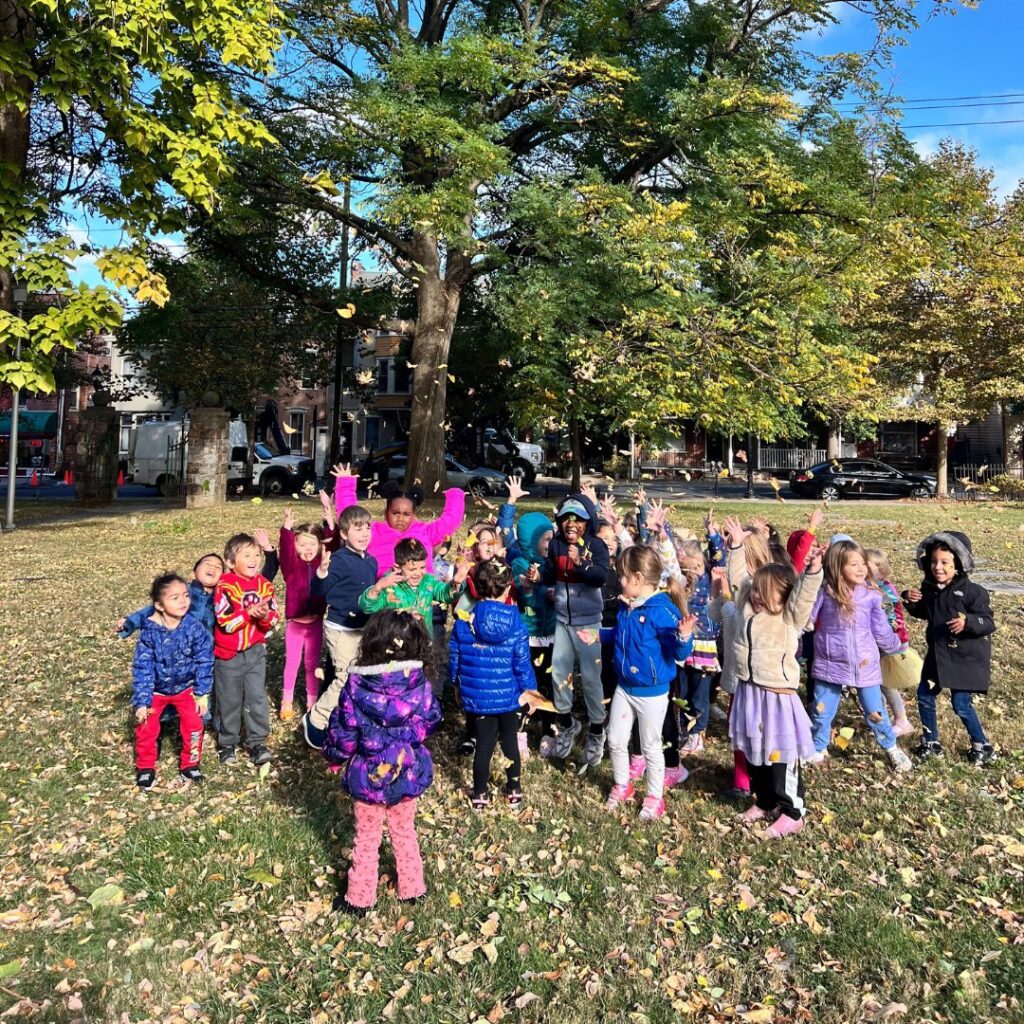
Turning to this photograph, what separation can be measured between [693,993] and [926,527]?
16.5m

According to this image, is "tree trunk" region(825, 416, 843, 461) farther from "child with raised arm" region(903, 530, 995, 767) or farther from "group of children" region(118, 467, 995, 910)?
"group of children" region(118, 467, 995, 910)

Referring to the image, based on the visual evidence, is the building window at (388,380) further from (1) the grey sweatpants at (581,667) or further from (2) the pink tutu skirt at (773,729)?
(2) the pink tutu skirt at (773,729)

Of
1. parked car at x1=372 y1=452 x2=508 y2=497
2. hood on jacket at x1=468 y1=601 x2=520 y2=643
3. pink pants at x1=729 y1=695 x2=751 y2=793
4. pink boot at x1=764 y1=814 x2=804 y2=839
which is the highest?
parked car at x1=372 y1=452 x2=508 y2=497

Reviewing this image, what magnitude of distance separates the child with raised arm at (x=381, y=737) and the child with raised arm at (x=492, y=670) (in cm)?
86

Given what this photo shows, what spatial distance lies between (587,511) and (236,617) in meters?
2.38

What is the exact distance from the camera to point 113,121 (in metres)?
9.48

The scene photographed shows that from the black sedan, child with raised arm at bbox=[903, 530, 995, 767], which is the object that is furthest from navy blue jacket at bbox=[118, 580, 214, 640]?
the black sedan

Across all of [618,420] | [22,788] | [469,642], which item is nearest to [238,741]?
[22,788]

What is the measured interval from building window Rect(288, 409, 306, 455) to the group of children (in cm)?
4823

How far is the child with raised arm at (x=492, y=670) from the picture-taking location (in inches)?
179

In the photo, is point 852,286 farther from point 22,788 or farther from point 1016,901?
point 22,788

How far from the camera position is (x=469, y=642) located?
462 cm

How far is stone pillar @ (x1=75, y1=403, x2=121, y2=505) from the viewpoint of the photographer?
20.9 metres

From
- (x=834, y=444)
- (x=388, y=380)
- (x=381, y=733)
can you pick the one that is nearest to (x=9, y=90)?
(x=381, y=733)
